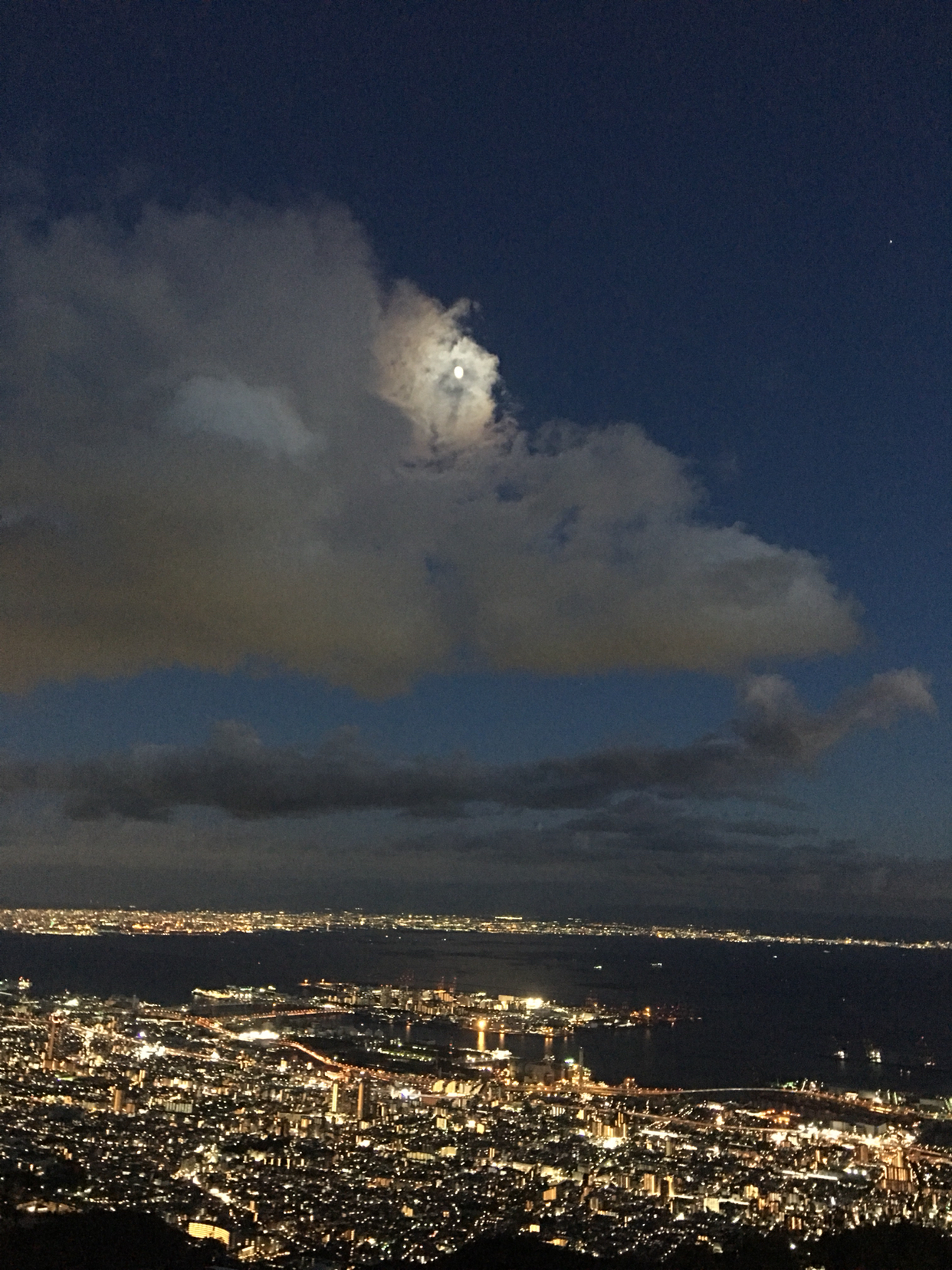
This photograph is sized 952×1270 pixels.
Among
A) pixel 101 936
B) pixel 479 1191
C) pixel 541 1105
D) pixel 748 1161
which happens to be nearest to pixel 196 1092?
pixel 541 1105

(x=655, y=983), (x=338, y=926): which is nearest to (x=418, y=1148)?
(x=655, y=983)

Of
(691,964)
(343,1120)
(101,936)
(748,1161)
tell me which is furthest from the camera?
(101,936)

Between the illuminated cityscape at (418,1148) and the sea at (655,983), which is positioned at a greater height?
the illuminated cityscape at (418,1148)

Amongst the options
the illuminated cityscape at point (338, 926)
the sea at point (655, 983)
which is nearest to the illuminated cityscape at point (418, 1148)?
the sea at point (655, 983)

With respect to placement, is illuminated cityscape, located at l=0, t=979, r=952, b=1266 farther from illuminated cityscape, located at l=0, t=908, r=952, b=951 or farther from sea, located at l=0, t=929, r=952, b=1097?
illuminated cityscape, located at l=0, t=908, r=952, b=951

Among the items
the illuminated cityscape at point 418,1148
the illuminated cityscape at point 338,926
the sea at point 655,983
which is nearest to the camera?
the illuminated cityscape at point 418,1148

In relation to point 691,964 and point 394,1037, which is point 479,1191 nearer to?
point 394,1037

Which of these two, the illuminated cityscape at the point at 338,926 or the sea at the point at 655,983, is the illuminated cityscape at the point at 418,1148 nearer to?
the sea at the point at 655,983
